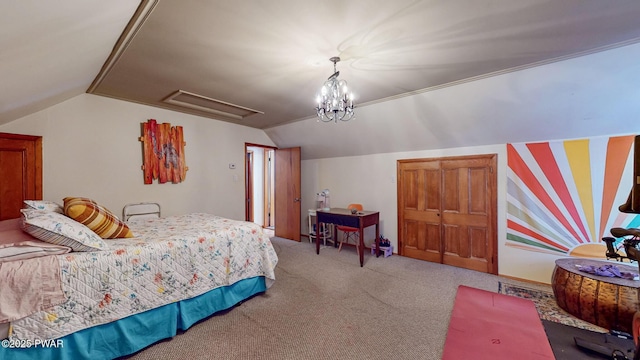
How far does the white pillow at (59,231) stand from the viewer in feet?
5.68

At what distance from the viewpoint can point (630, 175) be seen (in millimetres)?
2787

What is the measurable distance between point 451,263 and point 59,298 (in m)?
4.47

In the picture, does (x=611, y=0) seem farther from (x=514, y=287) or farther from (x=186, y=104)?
(x=186, y=104)

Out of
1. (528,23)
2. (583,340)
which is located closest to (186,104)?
(528,23)

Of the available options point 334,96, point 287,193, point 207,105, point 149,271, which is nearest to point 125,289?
point 149,271

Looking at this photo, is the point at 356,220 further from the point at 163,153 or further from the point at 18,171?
the point at 18,171

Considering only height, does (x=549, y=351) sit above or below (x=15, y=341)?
below

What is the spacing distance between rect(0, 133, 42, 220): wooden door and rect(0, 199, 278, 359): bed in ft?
4.39

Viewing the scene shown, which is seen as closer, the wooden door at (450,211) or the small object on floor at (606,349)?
the small object on floor at (606,349)

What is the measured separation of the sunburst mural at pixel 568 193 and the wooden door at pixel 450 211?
11.1 inches

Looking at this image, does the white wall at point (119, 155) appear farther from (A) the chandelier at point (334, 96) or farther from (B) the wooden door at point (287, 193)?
(A) the chandelier at point (334, 96)

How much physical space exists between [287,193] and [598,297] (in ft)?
15.5

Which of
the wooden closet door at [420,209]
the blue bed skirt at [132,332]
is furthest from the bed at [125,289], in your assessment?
the wooden closet door at [420,209]

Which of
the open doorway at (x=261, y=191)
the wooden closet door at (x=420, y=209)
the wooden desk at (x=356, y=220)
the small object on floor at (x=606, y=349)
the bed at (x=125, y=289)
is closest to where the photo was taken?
the bed at (x=125, y=289)
